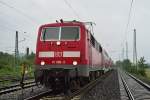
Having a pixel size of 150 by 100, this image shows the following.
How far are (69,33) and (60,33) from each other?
449 mm

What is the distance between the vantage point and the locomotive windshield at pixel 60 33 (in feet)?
58.2

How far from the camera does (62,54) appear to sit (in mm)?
17312

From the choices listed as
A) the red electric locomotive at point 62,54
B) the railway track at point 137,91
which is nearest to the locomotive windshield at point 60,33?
the red electric locomotive at point 62,54

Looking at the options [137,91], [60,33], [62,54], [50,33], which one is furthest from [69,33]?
[137,91]

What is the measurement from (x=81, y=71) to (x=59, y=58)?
1.25m

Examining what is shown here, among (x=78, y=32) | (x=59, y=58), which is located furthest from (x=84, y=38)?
(x=59, y=58)

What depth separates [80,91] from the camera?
57.9ft

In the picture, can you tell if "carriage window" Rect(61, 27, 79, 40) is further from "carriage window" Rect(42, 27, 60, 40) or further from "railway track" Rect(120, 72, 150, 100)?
"railway track" Rect(120, 72, 150, 100)

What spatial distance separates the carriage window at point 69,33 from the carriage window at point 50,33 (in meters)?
0.30

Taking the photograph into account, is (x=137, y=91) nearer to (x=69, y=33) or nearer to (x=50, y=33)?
(x=69, y=33)

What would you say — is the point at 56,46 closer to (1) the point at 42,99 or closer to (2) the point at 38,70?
(2) the point at 38,70

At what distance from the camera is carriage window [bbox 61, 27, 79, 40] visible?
Answer: 17719mm

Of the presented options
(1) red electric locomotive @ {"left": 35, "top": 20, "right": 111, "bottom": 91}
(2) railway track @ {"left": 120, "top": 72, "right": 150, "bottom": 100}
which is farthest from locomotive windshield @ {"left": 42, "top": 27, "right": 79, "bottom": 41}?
(2) railway track @ {"left": 120, "top": 72, "right": 150, "bottom": 100}

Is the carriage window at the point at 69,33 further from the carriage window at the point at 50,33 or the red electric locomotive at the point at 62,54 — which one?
the carriage window at the point at 50,33
